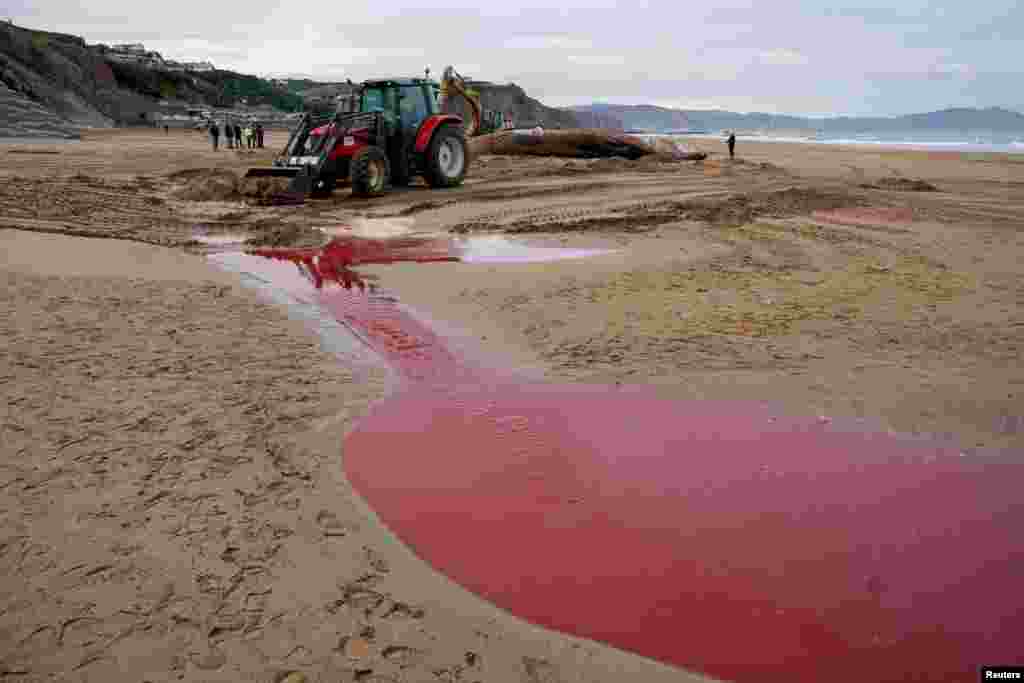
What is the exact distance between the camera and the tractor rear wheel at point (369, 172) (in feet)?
43.7

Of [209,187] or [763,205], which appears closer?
[763,205]

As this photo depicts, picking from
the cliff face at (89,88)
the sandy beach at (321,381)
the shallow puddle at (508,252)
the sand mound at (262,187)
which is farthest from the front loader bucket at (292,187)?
the cliff face at (89,88)

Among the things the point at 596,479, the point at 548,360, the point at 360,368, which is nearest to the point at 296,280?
the point at 360,368

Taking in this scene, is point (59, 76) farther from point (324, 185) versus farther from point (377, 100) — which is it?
point (324, 185)

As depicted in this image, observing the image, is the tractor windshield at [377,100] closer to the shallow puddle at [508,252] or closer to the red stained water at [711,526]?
the shallow puddle at [508,252]

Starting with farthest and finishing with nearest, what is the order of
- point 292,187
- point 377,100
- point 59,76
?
point 59,76
point 377,100
point 292,187

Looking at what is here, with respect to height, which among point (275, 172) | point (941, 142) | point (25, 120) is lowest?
point (275, 172)

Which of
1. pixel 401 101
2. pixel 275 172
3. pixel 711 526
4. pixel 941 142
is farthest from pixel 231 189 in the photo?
pixel 941 142

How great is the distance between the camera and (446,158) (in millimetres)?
15617

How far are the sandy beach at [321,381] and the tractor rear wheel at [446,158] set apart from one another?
463 cm

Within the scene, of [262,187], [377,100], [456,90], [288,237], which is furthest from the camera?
[456,90]

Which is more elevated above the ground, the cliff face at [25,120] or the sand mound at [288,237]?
the cliff face at [25,120]

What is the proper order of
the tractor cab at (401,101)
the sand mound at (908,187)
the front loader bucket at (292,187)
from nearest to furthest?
1. the front loader bucket at (292,187)
2. the tractor cab at (401,101)
3. the sand mound at (908,187)

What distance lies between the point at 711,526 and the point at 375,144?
1266cm
